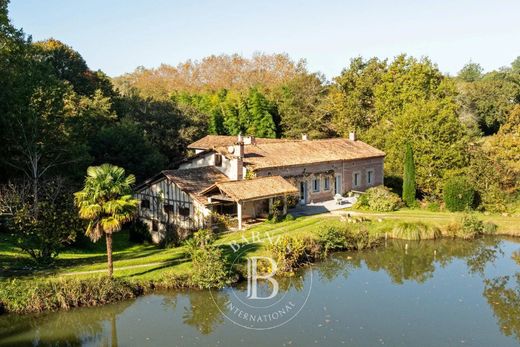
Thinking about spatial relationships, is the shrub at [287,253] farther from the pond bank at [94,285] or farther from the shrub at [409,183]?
the shrub at [409,183]

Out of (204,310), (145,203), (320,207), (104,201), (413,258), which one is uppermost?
(104,201)

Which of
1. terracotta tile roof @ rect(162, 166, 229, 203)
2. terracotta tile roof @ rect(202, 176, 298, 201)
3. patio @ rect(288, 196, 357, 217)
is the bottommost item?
patio @ rect(288, 196, 357, 217)

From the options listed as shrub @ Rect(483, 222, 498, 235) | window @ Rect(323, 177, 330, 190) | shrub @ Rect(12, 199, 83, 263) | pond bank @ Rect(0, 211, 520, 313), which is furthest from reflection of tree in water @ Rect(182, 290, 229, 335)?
window @ Rect(323, 177, 330, 190)

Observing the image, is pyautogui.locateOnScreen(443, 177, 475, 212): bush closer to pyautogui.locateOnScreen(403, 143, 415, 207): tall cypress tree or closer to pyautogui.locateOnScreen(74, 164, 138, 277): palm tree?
pyautogui.locateOnScreen(403, 143, 415, 207): tall cypress tree

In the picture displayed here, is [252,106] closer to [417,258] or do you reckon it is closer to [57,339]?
[417,258]

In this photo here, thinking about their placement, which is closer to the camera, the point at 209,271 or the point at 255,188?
the point at 209,271

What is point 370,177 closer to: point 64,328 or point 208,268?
point 208,268

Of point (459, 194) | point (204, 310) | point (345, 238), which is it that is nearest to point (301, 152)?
point (345, 238)
